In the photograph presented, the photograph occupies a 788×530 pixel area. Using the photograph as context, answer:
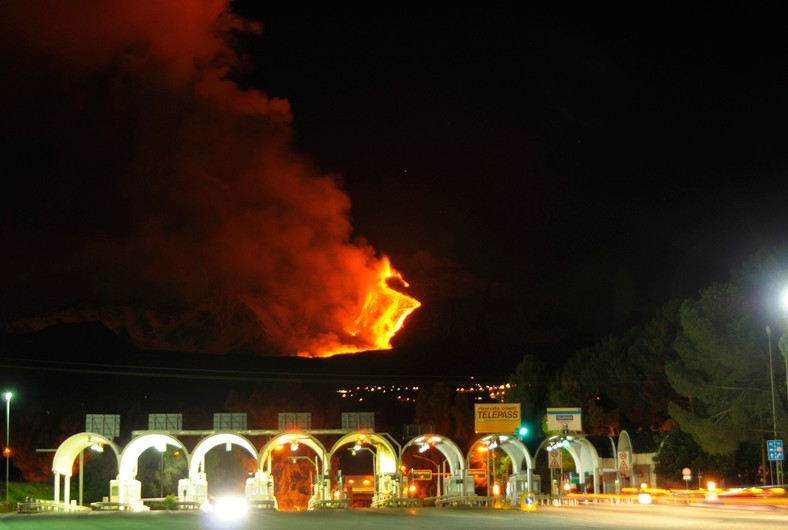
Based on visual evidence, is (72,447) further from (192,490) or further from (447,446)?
(447,446)

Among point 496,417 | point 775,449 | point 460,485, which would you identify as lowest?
point 460,485

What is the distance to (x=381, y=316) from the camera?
13500cm

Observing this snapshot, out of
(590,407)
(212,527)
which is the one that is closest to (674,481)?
(590,407)

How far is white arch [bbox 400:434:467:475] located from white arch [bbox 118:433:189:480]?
46.6ft

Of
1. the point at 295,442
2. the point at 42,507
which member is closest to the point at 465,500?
the point at 295,442

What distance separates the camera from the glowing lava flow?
132 m

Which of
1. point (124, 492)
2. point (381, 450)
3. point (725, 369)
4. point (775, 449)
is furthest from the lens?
point (381, 450)

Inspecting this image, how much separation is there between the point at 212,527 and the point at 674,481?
1810 inches

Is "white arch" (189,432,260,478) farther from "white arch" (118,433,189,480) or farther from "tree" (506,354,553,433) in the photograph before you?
"tree" (506,354,553,433)

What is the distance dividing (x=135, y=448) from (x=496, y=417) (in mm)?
23276

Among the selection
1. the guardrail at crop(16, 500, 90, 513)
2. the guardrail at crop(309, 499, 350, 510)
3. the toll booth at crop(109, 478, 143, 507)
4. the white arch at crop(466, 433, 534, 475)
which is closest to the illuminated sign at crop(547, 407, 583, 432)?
the white arch at crop(466, 433, 534, 475)

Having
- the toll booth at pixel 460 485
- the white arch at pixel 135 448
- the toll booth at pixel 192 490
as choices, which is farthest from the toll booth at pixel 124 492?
the toll booth at pixel 460 485

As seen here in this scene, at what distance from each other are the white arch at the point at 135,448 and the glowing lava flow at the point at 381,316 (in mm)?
74091

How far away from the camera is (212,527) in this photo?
2802 centimetres
